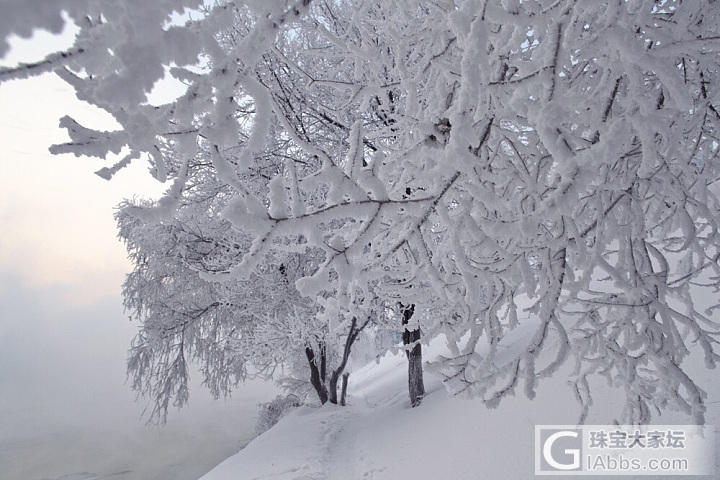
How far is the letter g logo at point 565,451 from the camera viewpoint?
275 centimetres

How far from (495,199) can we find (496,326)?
2.74 feet

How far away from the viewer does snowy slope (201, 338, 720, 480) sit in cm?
327

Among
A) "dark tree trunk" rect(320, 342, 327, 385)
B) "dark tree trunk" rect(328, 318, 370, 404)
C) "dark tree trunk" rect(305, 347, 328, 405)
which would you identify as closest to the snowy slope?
"dark tree trunk" rect(328, 318, 370, 404)

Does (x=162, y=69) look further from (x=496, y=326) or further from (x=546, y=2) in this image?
(x=496, y=326)

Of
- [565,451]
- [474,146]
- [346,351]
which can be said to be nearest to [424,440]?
[565,451]

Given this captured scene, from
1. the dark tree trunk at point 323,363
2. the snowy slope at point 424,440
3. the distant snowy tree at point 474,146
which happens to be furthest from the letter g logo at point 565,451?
the dark tree trunk at point 323,363

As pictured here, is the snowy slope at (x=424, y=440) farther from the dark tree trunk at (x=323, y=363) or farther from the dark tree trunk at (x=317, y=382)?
the dark tree trunk at (x=323, y=363)

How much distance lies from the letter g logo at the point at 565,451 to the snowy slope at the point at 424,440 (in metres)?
0.14

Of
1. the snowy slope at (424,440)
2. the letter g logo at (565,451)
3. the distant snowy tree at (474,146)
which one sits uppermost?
the distant snowy tree at (474,146)

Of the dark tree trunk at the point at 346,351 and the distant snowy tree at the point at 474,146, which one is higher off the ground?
the distant snowy tree at the point at 474,146

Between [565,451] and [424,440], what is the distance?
195 cm

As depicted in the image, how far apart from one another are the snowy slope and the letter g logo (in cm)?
14

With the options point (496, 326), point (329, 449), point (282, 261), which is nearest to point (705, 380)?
point (496, 326)

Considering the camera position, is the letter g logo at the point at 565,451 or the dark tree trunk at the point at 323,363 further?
the dark tree trunk at the point at 323,363
